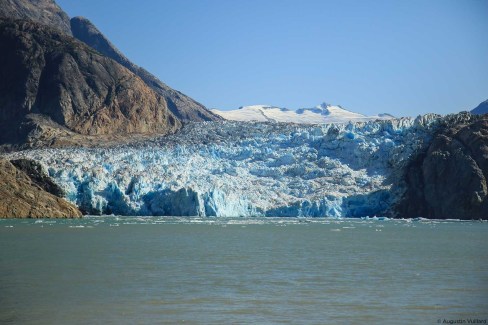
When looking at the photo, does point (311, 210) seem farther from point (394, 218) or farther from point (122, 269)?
point (122, 269)

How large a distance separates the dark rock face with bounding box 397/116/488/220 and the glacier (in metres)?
1.27

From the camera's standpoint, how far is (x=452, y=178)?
44.4 meters

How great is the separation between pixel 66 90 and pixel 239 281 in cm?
6289

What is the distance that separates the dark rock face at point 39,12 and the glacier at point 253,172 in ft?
213

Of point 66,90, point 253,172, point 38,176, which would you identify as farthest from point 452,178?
point 66,90

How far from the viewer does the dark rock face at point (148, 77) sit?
5226 inches

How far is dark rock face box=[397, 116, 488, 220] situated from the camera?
43469mm

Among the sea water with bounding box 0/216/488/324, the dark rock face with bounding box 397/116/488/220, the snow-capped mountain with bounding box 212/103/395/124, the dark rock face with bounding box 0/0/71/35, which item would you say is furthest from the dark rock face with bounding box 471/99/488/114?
the sea water with bounding box 0/216/488/324

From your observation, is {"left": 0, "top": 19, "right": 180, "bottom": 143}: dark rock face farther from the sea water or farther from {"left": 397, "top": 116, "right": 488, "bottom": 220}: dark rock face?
the sea water

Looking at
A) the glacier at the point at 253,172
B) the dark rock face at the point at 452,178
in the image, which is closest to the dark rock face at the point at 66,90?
the glacier at the point at 253,172

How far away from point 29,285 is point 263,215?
33714 mm

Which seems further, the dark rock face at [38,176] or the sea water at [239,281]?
the dark rock face at [38,176]

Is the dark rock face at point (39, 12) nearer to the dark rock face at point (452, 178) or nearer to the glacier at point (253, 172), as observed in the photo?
the glacier at point (253, 172)

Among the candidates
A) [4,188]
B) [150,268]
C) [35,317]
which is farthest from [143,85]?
[35,317]
